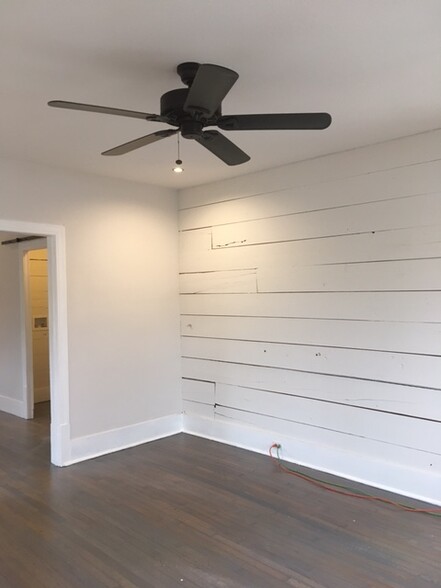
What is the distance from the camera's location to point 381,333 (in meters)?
3.54

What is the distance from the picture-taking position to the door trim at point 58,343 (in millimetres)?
4043

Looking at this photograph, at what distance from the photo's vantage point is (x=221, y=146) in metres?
2.53

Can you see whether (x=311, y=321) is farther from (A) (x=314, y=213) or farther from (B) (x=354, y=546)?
(B) (x=354, y=546)

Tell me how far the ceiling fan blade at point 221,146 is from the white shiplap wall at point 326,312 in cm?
133

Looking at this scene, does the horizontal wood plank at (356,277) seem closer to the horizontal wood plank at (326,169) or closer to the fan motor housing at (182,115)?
the horizontal wood plank at (326,169)

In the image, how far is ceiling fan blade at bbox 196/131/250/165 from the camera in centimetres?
236

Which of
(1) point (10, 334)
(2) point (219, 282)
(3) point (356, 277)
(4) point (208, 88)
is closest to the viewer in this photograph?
(4) point (208, 88)

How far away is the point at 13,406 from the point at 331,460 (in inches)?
154

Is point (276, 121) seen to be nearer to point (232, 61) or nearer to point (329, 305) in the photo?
point (232, 61)

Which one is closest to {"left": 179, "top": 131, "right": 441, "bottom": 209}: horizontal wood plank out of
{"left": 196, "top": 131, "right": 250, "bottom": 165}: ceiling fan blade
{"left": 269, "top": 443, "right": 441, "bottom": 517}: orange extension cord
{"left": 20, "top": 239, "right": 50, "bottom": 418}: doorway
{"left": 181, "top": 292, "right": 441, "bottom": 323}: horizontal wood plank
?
{"left": 181, "top": 292, "right": 441, "bottom": 323}: horizontal wood plank

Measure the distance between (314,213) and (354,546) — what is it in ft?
7.88

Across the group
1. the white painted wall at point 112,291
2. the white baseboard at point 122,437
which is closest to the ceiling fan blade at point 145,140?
the white painted wall at point 112,291

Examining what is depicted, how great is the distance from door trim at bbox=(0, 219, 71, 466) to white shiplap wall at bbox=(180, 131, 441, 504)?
4.25 ft

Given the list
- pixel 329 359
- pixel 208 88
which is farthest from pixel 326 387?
pixel 208 88
